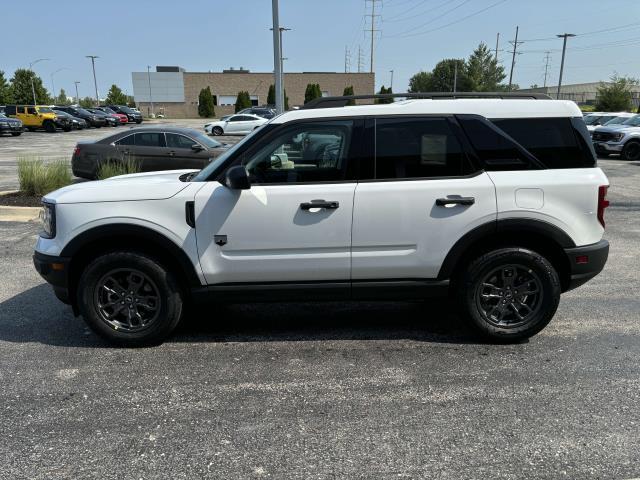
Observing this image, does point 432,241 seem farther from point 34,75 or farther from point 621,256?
point 34,75

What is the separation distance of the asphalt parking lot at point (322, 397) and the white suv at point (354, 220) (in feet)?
1.41

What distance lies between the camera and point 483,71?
10025 centimetres

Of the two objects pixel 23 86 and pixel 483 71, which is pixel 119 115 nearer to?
pixel 23 86

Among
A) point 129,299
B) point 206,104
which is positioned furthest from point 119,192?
point 206,104

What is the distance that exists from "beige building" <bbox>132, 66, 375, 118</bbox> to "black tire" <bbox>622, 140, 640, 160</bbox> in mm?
61409

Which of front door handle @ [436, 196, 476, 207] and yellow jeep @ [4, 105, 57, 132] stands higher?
front door handle @ [436, 196, 476, 207]

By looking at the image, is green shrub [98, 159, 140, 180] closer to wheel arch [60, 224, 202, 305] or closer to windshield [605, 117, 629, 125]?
wheel arch [60, 224, 202, 305]

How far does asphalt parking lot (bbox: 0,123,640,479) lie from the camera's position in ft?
9.45

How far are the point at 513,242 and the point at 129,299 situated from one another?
3139 millimetres

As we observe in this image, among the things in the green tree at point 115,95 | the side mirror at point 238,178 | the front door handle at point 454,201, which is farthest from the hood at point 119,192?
the green tree at point 115,95

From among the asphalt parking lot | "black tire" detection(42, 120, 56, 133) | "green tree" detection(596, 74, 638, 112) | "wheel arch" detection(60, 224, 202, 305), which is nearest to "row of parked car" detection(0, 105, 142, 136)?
"black tire" detection(42, 120, 56, 133)

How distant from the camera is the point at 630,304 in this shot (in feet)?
17.6

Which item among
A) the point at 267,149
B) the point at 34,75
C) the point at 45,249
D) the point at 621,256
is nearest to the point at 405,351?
the point at 267,149

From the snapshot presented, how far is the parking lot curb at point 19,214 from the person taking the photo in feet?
30.3
